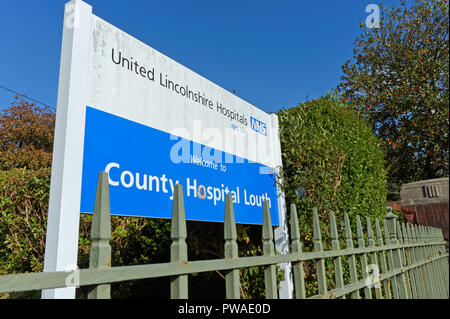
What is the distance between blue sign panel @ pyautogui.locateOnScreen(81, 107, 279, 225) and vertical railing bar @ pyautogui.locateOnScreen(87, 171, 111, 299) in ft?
2.32

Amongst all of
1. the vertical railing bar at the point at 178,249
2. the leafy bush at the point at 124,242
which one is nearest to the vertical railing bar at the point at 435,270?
the leafy bush at the point at 124,242

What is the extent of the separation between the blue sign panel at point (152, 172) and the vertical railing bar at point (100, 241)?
71 centimetres

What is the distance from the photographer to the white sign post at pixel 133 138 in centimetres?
169

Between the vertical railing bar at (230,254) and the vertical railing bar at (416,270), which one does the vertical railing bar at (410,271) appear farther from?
the vertical railing bar at (230,254)

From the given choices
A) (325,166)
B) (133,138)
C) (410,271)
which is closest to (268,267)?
(133,138)

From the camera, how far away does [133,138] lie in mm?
2084

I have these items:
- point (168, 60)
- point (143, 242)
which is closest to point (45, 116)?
point (143, 242)

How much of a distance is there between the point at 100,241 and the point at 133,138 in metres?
1.12

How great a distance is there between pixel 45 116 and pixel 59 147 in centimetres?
2525

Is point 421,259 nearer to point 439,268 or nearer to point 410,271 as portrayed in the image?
point 410,271

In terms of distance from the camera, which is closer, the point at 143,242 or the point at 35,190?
the point at 143,242
